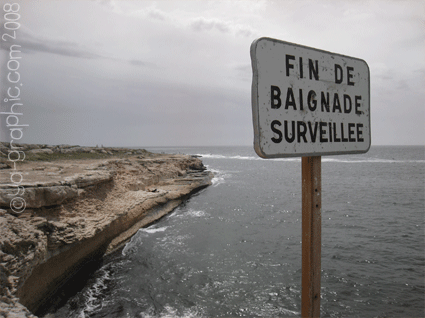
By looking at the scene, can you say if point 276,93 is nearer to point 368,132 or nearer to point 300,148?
point 300,148

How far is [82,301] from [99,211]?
11.7ft

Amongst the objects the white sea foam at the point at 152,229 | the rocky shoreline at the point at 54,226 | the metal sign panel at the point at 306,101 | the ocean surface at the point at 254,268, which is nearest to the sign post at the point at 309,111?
the metal sign panel at the point at 306,101

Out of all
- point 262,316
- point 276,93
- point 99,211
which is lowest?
point 262,316

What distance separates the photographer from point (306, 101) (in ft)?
5.15

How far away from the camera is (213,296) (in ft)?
23.7

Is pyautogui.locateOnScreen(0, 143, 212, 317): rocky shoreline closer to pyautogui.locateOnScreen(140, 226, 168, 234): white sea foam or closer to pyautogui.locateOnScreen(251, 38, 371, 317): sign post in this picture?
pyautogui.locateOnScreen(140, 226, 168, 234): white sea foam

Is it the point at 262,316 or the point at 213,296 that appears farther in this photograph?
the point at 213,296

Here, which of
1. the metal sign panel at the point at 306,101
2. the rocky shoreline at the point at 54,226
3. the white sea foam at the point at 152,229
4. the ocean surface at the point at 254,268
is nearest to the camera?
the metal sign panel at the point at 306,101

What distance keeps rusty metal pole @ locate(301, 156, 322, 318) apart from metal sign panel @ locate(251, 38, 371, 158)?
0.60 ft

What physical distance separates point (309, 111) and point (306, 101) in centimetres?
7

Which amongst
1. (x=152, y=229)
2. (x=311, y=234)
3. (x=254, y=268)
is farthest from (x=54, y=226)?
(x=311, y=234)

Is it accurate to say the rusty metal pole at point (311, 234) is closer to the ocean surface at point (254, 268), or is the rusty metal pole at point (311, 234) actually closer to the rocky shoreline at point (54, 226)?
the rocky shoreline at point (54, 226)

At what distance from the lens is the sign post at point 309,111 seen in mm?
1438

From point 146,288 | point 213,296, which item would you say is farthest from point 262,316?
point 146,288
